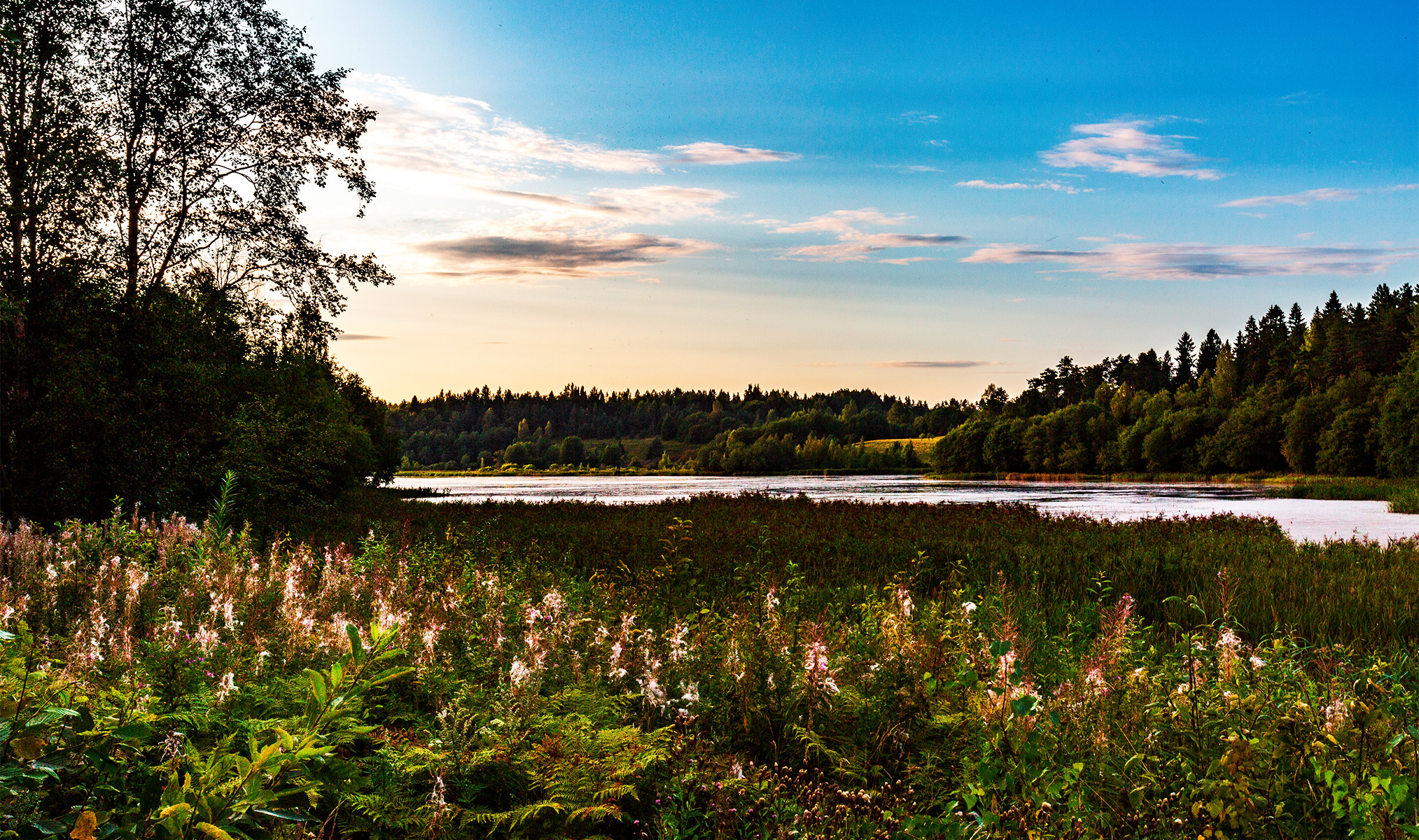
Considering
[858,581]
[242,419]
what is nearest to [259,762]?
[858,581]

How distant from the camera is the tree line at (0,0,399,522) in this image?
13680 millimetres

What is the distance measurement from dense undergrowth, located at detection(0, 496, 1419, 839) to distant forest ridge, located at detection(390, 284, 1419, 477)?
64102mm

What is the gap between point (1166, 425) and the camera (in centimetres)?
9181

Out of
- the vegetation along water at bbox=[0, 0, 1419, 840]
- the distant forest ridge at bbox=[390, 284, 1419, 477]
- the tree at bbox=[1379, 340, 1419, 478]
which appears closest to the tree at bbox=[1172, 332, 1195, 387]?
the distant forest ridge at bbox=[390, 284, 1419, 477]

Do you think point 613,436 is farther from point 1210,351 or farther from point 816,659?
point 816,659

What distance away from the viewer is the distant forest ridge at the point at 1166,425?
69375 millimetres

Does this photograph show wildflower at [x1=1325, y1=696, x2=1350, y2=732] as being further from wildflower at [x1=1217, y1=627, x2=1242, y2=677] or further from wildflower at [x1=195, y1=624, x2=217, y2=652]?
wildflower at [x1=195, y1=624, x2=217, y2=652]

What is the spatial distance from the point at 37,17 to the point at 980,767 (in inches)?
903

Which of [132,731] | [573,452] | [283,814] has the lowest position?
[573,452]

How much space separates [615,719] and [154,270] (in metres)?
21.0

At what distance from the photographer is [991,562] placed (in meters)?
12.5

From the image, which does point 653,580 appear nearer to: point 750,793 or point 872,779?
point 872,779

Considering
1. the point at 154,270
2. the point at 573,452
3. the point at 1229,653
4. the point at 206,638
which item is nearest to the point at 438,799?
the point at 206,638

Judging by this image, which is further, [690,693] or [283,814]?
[690,693]
